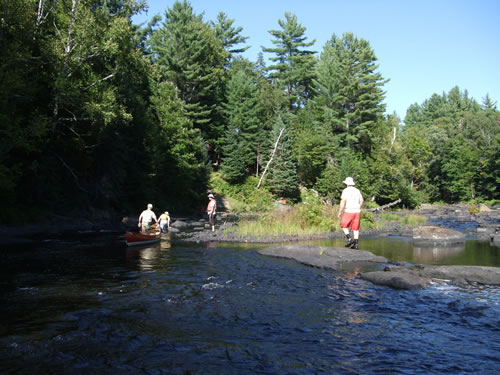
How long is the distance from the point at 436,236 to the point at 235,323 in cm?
1445

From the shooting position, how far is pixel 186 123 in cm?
4528

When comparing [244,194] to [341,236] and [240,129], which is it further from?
[341,236]

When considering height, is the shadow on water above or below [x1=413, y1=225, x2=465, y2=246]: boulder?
below

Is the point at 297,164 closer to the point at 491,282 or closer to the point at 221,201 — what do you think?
the point at 221,201

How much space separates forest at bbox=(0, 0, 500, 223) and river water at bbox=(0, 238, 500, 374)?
1507cm

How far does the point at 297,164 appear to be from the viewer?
60.2 metres

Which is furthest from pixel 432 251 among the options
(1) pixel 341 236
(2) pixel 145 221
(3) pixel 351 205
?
(2) pixel 145 221

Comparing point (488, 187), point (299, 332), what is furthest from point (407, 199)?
point (299, 332)

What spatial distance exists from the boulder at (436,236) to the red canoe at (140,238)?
465 inches

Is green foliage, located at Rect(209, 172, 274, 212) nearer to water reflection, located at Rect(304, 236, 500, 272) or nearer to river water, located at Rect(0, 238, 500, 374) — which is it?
water reflection, located at Rect(304, 236, 500, 272)

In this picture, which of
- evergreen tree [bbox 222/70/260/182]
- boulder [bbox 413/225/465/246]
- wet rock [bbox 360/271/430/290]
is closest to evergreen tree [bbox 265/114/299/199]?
evergreen tree [bbox 222/70/260/182]

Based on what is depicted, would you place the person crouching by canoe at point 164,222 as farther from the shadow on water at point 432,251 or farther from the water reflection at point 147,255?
the shadow on water at point 432,251

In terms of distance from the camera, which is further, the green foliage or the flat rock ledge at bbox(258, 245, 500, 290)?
the green foliage

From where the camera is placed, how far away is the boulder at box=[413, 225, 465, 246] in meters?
19.0
